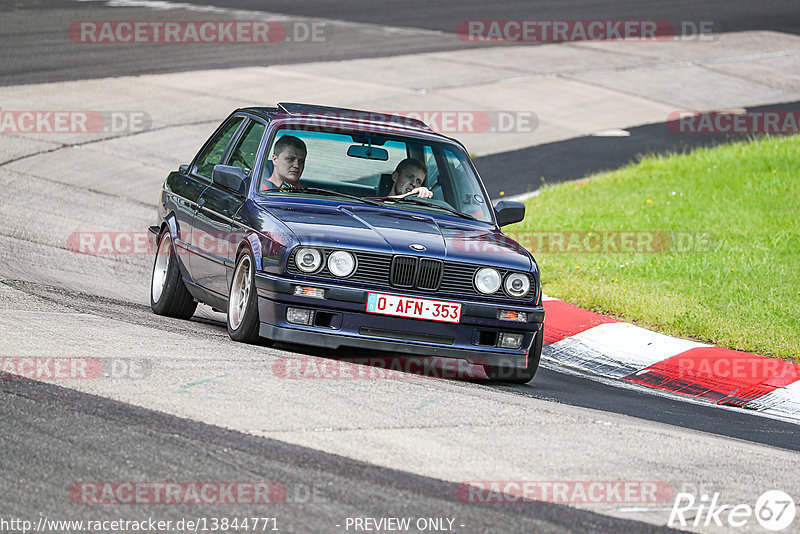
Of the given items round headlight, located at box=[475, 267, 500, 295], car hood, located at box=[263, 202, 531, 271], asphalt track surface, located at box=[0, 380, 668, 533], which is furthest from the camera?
round headlight, located at box=[475, 267, 500, 295]

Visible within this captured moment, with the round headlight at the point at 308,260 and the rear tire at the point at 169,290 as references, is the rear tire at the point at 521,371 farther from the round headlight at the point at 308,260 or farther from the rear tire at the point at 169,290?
the rear tire at the point at 169,290

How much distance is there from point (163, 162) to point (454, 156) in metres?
7.85

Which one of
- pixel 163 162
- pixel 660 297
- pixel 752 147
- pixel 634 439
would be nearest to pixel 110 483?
pixel 634 439

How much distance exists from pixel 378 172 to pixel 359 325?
1.64 m

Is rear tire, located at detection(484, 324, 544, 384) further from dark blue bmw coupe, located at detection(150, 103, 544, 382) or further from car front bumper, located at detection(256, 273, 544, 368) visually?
car front bumper, located at detection(256, 273, 544, 368)

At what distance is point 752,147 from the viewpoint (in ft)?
56.7

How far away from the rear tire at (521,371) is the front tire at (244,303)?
1.56 m

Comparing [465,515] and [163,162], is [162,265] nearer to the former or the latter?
[465,515]

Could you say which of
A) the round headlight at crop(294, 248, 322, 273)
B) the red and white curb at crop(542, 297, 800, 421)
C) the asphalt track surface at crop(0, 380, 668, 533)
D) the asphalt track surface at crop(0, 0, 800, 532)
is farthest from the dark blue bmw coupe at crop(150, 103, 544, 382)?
the asphalt track surface at crop(0, 380, 668, 533)

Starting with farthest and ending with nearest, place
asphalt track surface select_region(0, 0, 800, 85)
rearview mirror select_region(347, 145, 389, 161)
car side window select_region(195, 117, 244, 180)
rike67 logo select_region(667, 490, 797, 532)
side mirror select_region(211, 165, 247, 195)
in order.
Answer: asphalt track surface select_region(0, 0, 800, 85) < car side window select_region(195, 117, 244, 180) < rearview mirror select_region(347, 145, 389, 161) < side mirror select_region(211, 165, 247, 195) < rike67 logo select_region(667, 490, 797, 532)

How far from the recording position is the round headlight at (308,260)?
7.21 metres

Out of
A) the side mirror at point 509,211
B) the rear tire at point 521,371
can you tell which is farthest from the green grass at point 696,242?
the rear tire at point 521,371

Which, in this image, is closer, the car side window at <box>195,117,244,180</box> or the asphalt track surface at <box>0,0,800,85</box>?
the car side window at <box>195,117,244,180</box>

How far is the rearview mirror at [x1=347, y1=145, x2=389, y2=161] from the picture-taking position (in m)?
8.40
